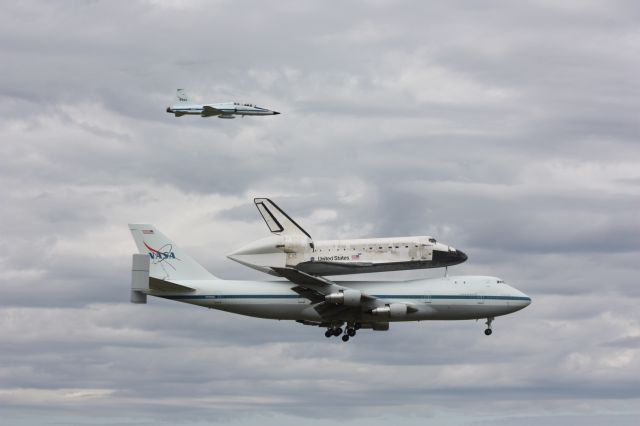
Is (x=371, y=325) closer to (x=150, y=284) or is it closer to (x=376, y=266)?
(x=376, y=266)

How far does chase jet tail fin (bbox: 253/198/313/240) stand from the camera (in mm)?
113125

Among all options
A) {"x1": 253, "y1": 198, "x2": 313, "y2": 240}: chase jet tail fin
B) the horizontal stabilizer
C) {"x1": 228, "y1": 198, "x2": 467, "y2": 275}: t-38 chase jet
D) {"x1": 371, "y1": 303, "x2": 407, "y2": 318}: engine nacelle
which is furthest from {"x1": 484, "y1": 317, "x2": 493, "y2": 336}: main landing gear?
the horizontal stabilizer

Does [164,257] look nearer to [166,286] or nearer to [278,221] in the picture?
[166,286]

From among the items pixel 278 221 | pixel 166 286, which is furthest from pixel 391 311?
pixel 166 286

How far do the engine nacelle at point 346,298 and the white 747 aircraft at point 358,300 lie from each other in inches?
8.8

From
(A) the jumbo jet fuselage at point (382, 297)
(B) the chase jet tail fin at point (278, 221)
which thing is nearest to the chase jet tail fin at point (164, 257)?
(A) the jumbo jet fuselage at point (382, 297)

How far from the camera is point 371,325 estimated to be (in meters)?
122

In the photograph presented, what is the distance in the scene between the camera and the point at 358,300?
11669 centimetres

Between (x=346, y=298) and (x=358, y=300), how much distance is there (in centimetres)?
127

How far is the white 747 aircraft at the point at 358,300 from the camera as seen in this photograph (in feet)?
388

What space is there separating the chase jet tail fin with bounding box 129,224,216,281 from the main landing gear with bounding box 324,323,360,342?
12547mm

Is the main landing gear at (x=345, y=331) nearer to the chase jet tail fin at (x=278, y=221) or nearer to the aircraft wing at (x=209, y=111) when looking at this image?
the chase jet tail fin at (x=278, y=221)

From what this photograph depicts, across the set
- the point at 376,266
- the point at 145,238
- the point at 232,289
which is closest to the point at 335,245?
the point at 376,266

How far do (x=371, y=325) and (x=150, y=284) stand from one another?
22039 mm
